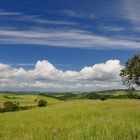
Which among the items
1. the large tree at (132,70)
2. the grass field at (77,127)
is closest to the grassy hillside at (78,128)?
the grass field at (77,127)

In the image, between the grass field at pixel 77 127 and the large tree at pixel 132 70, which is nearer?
the grass field at pixel 77 127

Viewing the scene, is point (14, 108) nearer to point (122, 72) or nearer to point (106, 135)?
point (122, 72)

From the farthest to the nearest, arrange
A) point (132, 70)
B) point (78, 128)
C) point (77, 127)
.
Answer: point (132, 70), point (77, 127), point (78, 128)

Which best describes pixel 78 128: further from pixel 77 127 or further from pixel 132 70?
pixel 132 70

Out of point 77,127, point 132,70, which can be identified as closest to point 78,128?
point 77,127

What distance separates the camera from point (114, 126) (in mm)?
11211

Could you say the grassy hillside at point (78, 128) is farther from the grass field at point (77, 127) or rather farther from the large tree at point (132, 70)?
the large tree at point (132, 70)

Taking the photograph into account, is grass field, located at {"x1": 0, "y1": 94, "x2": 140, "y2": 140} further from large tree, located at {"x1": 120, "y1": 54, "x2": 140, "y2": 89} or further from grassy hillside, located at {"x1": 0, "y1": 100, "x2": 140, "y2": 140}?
large tree, located at {"x1": 120, "y1": 54, "x2": 140, "y2": 89}

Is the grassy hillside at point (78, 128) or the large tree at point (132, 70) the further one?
the large tree at point (132, 70)

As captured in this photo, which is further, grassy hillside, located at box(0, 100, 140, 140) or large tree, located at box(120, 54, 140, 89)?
large tree, located at box(120, 54, 140, 89)

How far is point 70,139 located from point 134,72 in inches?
3002

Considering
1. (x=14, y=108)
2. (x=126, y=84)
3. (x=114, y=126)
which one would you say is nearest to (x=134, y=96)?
(x=126, y=84)

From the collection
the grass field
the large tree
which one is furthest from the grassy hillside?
the large tree

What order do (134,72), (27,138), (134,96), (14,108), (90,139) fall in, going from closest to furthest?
(90,139) → (27,138) → (134,72) → (134,96) → (14,108)
